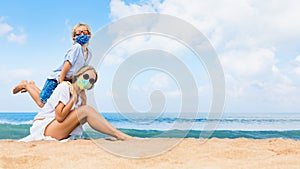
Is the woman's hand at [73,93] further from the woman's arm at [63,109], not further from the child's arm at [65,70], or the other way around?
the child's arm at [65,70]

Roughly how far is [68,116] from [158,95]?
3.68ft

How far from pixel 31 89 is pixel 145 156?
6.99ft

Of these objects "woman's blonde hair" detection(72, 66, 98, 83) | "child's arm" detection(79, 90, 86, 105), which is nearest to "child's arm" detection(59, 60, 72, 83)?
"woman's blonde hair" detection(72, 66, 98, 83)

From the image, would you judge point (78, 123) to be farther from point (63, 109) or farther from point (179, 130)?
point (179, 130)

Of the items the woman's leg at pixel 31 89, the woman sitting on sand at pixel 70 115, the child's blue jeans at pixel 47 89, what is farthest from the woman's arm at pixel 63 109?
the woman's leg at pixel 31 89

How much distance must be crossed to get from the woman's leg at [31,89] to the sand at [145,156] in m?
0.75

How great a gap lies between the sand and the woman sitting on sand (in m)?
0.22

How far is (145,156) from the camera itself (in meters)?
2.47

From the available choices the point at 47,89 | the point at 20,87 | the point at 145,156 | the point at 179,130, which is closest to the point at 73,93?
the point at 47,89

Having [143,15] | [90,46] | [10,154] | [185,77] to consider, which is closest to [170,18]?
[143,15]

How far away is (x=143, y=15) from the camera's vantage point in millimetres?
3605

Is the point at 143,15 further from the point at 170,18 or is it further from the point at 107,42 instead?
the point at 107,42

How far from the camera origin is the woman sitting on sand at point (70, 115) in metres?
3.25

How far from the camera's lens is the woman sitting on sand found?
128 inches
